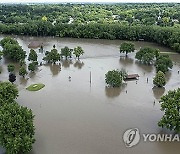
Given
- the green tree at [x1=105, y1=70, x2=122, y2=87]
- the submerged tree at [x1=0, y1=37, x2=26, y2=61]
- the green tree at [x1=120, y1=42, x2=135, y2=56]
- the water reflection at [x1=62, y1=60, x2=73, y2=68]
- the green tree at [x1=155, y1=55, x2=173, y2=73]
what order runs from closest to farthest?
the green tree at [x1=105, y1=70, x2=122, y2=87]
the green tree at [x1=155, y1=55, x2=173, y2=73]
the water reflection at [x1=62, y1=60, x2=73, y2=68]
the submerged tree at [x1=0, y1=37, x2=26, y2=61]
the green tree at [x1=120, y1=42, x2=135, y2=56]

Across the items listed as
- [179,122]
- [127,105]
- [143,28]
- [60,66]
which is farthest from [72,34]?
[179,122]

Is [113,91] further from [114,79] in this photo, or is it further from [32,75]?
[32,75]

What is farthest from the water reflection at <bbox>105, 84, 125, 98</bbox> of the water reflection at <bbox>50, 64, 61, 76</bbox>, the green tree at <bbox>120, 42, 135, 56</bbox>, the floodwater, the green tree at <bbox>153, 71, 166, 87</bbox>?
the green tree at <bbox>120, 42, 135, 56</bbox>

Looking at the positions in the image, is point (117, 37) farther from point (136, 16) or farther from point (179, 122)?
point (179, 122)

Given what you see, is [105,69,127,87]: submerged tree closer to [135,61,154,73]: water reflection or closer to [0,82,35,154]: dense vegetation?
[135,61,154,73]: water reflection

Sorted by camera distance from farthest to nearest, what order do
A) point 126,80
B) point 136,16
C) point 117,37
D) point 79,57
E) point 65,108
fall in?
point 136,16 < point 117,37 < point 79,57 < point 126,80 < point 65,108

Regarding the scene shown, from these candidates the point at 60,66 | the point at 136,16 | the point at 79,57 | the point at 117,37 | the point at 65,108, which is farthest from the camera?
the point at 136,16
